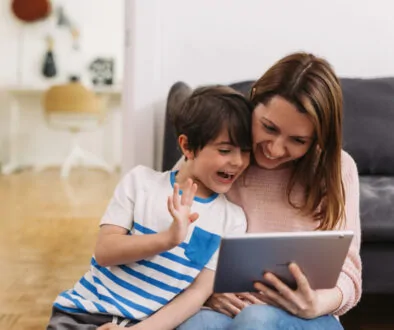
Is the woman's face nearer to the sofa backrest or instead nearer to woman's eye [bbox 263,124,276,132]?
woman's eye [bbox 263,124,276,132]

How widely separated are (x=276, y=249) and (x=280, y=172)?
1.02 feet

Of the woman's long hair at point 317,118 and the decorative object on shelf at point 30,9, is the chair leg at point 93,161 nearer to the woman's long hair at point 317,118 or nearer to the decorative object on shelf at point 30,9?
the decorative object on shelf at point 30,9

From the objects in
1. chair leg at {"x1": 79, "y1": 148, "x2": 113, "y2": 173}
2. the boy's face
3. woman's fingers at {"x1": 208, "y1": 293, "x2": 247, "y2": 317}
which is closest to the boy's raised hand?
the boy's face

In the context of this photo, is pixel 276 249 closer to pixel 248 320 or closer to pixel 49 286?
pixel 248 320

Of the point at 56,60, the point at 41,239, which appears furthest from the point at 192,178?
the point at 56,60

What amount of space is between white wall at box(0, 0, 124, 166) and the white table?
0.22 ft

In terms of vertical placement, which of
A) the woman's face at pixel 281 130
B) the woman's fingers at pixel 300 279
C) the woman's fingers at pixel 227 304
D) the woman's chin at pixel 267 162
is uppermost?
the woman's face at pixel 281 130

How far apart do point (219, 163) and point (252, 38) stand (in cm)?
122

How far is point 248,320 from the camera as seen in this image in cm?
98

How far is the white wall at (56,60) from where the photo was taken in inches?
212

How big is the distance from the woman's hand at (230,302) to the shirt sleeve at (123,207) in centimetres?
21

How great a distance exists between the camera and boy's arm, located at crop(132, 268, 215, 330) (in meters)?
1.03

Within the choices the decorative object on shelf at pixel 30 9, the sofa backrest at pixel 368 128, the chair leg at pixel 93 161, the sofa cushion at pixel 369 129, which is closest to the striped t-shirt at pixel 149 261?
the sofa backrest at pixel 368 128

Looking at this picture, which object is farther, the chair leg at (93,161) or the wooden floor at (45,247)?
the chair leg at (93,161)
